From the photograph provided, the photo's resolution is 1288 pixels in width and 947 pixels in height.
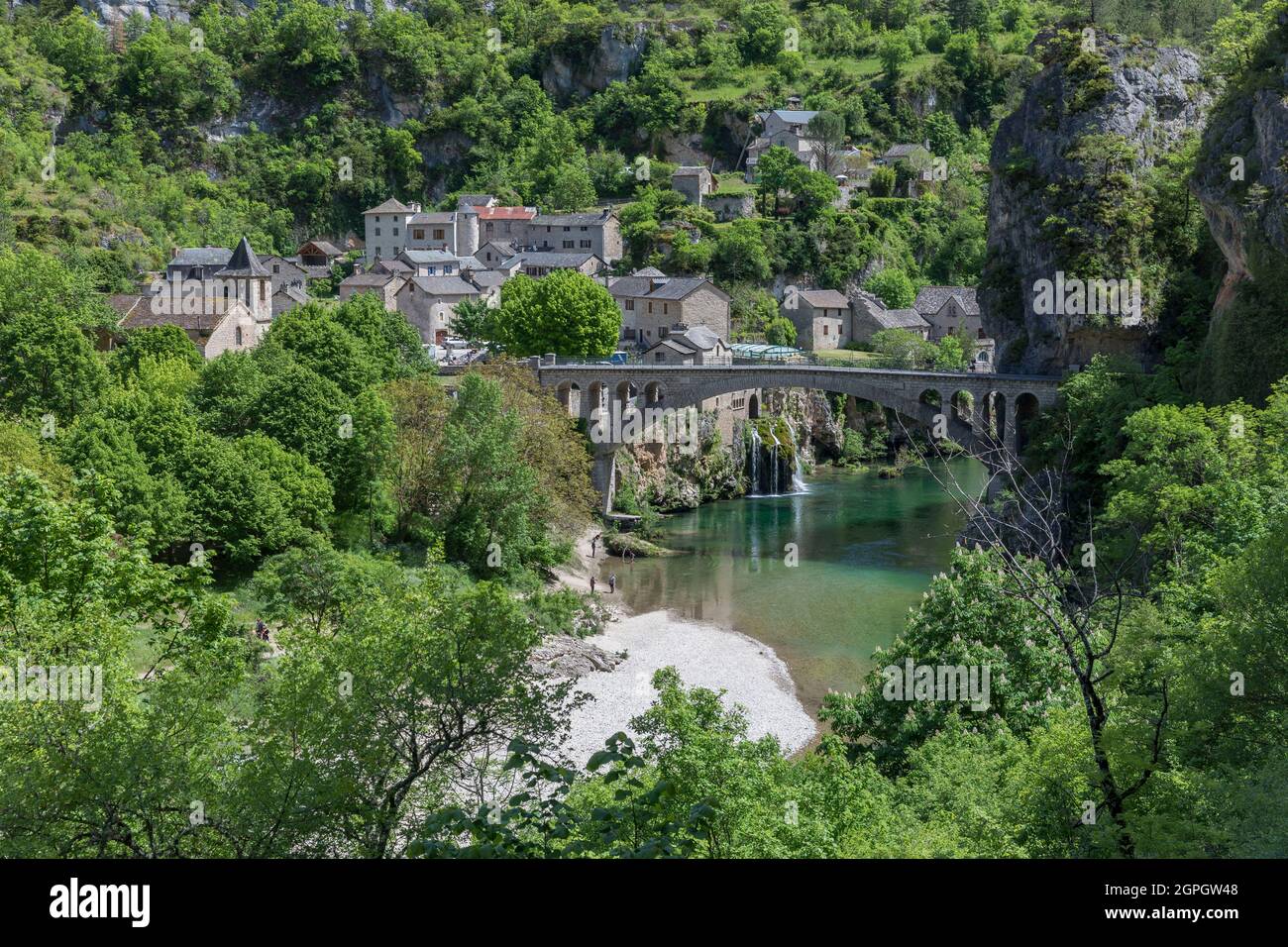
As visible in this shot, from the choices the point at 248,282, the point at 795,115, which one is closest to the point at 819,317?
the point at 795,115

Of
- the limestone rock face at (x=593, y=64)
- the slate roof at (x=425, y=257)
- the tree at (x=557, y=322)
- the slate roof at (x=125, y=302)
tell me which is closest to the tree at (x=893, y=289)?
the slate roof at (x=425, y=257)

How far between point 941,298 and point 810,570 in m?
42.4

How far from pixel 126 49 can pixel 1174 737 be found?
112 meters

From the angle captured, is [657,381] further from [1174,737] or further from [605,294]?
[1174,737]

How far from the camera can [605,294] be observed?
64562 millimetres

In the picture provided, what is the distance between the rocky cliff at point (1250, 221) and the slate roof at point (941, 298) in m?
41.5

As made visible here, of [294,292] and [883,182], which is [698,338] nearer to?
[294,292]

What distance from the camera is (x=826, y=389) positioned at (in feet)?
176

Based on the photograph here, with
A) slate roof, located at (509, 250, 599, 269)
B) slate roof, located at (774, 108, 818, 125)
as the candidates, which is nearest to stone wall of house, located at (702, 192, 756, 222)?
slate roof, located at (509, 250, 599, 269)

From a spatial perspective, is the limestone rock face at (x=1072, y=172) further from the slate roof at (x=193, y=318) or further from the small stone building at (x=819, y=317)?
the slate roof at (x=193, y=318)

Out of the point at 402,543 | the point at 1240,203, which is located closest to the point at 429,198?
the point at 402,543

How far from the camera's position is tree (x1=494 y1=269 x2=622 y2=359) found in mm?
62594

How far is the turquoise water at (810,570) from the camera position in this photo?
126 feet

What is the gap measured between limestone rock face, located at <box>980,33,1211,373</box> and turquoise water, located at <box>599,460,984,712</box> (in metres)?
8.59
